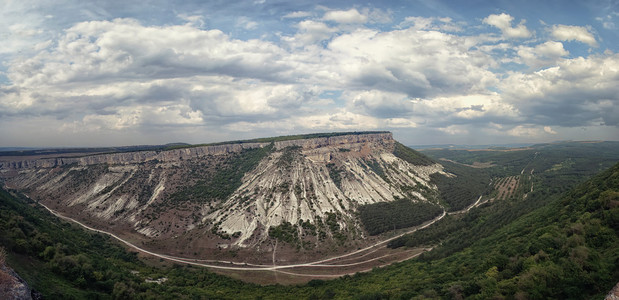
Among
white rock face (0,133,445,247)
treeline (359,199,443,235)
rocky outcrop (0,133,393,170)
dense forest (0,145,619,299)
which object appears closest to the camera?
dense forest (0,145,619,299)

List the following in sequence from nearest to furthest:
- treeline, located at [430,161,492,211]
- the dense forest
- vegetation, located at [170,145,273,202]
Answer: the dense forest, vegetation, located at [170,145,273,202], treeline, located at [430,161,492,211]

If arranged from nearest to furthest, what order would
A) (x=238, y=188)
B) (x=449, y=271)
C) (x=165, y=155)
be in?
(x=449, y=271) < (x=238, y=188) < (x=165, y=155)

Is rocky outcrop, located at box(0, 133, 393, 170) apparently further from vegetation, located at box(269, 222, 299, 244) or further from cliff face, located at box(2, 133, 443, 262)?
vegetation, located at box(269, 222, 299, 244)

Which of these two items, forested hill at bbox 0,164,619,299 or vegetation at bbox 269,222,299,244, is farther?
vegetation at bbox 269,222,299,244

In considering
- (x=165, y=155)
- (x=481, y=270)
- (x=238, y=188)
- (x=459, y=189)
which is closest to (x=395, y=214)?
(x=459, y=189)

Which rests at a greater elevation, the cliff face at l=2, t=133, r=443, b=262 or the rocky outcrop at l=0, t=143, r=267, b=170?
the rocky outcrop at l=0, t=143, r=267, b=170

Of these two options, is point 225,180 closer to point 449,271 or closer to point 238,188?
point 238,188

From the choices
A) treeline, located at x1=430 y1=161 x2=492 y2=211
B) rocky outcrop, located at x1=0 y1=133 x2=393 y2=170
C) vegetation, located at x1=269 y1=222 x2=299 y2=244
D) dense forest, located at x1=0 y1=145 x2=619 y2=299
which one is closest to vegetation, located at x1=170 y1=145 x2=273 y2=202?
rocky outcrop, located at x1=0 y1=133 x2=393 y2=170
